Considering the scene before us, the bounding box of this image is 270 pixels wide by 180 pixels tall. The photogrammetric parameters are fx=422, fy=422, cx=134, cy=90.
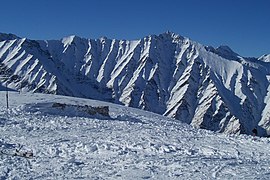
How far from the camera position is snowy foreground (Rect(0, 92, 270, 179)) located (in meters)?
15.7

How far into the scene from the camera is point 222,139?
85.7ft

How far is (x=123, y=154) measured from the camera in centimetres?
1959

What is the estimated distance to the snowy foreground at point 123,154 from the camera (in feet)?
51.5

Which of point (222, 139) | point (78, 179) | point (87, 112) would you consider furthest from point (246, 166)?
point (87, 112)

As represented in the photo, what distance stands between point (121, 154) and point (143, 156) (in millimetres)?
1149

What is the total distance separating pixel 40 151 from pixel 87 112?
26.0 m

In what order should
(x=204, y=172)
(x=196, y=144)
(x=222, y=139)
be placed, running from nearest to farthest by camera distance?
(x=204, y=172)
(x=196, y=144)
(x=222, y=139)

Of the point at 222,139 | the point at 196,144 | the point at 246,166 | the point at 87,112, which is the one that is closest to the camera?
the point at 246,166

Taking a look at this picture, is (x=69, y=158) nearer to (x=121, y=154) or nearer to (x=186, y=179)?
(x=121, y=154)

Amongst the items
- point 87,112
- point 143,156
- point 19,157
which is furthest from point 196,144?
point 87,112

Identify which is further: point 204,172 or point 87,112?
point 87,112

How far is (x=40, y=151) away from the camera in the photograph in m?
20.1

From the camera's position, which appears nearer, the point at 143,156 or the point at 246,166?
the point at 246,166

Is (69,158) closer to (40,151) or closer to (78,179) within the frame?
(40,151)
